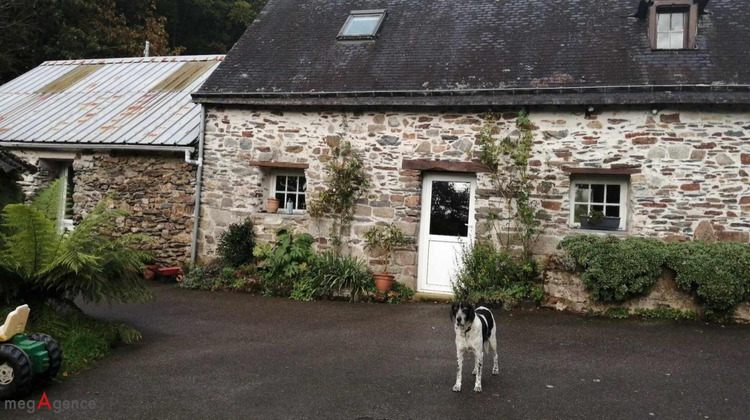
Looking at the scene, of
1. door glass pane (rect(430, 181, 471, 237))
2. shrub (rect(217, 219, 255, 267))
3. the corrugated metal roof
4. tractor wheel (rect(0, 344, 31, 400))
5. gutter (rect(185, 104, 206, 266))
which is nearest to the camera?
tractor wheel (rect(0, 344, 31, 400))

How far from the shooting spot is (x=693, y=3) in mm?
9047

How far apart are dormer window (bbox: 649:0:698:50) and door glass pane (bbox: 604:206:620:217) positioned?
2738 mm

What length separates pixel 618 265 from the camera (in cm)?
751

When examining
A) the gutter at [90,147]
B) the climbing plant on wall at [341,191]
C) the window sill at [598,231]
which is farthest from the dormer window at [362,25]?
the window sill at [598,231]

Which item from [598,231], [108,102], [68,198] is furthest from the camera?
[108,102]

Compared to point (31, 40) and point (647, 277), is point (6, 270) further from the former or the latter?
point (31, 40)

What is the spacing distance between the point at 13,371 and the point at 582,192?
7.71 m

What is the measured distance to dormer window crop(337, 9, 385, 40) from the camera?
35.7 feet

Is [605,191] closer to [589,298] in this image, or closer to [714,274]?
[589,298]

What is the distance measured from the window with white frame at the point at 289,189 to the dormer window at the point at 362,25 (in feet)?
9.74

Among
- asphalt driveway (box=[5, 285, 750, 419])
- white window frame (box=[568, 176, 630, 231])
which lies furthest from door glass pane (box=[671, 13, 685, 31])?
asphalt driveway (box=[5, 285, 750, 419])

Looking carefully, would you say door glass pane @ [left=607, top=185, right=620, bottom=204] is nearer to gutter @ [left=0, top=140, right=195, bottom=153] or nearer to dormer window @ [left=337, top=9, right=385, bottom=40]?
dormer window @ [left=337, top=9, right=385, bottom=40]

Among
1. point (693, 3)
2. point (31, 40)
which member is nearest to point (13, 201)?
point (693, 3)

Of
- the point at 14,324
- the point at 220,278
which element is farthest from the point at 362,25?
the point at 14,324
